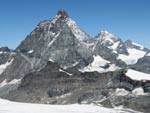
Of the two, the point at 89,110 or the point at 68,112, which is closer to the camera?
the point at 68,112

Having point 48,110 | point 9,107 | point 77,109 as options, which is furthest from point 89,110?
point 9,107

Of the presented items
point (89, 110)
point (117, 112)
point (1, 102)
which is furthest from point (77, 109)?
point (1, 102)

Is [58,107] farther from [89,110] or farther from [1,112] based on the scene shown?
[1,112]

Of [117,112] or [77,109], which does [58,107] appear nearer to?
[77,109]

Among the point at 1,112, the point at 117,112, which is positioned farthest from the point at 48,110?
the point at 117,112

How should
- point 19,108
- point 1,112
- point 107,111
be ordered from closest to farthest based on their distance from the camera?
point 1,112 → point 19,108 → point 107,111

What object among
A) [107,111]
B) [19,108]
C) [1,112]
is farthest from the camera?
[107,111]

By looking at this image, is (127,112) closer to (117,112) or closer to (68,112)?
(117,112)
